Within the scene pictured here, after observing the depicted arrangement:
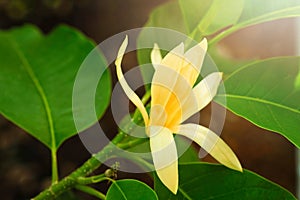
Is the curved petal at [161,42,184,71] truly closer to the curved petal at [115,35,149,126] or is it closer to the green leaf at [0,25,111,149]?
the curved petal at [115,35,149,126]

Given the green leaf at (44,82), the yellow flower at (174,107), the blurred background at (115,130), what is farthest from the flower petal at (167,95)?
the blurred background at (115,130)

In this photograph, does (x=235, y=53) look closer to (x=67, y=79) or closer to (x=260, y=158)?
(x=260, y=158)

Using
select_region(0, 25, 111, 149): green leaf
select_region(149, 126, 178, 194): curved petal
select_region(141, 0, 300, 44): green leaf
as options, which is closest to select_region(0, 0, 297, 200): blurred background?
select_region(0, 25, 111, 149): green leaf

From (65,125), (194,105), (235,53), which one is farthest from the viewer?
(235,53)

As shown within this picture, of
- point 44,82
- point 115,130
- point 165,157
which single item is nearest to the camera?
point 165,157

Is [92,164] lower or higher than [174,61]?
lower

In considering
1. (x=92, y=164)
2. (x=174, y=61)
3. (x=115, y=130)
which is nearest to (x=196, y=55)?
(x=174, y=61)

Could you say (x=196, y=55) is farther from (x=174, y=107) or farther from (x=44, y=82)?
(x=44, y=82)

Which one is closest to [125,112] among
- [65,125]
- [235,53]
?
[65,125]
